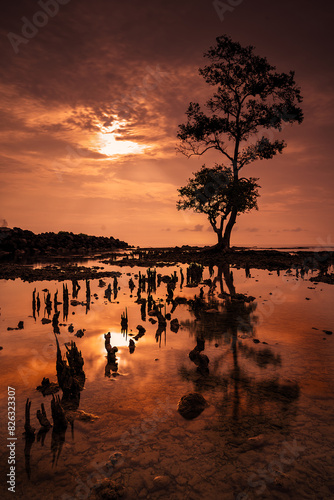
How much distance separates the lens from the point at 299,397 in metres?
5.36

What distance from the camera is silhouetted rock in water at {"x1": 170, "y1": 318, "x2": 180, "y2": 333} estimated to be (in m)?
9.28

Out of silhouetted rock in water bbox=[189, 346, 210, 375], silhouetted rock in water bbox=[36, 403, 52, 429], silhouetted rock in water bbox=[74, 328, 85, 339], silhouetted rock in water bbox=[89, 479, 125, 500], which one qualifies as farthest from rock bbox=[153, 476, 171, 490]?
silhouetted rock in water bbox=[74, 328, 85, 339]

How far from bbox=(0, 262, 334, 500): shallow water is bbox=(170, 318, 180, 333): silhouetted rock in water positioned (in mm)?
173

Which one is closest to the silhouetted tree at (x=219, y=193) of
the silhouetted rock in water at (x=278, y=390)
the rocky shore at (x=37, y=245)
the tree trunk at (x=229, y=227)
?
the tree trunk at (x=229, y=227)

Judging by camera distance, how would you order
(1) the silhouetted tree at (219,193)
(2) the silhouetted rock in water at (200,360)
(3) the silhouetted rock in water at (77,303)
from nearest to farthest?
(2) the silhouetted rock in water at (200,360), (3) the silhouetted rock in water at (77,303), (1) the silhouetted tree at (219,193)

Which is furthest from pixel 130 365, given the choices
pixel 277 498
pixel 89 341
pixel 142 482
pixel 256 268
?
pixel 256 268

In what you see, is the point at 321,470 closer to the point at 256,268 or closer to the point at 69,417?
the point at 69,417

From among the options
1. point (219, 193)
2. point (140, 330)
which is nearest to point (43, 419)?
point (140, 330)

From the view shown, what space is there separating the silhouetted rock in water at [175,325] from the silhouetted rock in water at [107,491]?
5.65 metres

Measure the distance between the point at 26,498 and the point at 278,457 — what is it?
282 centimetres

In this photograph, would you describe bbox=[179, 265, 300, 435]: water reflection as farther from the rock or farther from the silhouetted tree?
the silhouetted tree

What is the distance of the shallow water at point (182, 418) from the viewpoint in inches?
144

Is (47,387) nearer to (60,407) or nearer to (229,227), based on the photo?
(60,407)

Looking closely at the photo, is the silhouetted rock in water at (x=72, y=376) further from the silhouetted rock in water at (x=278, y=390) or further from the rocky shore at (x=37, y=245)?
the rocky shore at (x=37, y=245)
